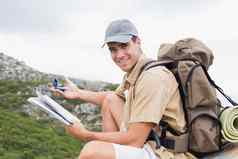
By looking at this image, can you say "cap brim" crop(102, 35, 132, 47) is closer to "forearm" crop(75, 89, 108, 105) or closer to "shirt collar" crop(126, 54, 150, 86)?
"shirt collar" crop(126, 54, 150, 86)

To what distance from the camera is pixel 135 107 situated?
289 inches

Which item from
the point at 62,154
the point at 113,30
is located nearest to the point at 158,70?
the point at 113,30

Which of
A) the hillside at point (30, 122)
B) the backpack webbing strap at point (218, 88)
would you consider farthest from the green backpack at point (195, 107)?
the hillside at point (30, 122)

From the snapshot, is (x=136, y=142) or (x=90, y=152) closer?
(x=90, y=152)

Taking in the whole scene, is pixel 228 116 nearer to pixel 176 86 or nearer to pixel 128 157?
pixel 176 86

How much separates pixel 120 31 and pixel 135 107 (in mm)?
945

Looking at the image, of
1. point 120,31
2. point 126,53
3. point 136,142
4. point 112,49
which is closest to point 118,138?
point 136,142

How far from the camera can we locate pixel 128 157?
287 inches

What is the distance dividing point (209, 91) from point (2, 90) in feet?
115

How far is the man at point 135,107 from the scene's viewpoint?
7250 mm

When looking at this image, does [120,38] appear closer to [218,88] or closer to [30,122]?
[218,88]

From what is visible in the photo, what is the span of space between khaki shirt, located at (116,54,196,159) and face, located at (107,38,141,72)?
0.34 meters

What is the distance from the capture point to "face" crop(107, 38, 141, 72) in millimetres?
7793

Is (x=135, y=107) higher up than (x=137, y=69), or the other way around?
(x=137, y=69)
